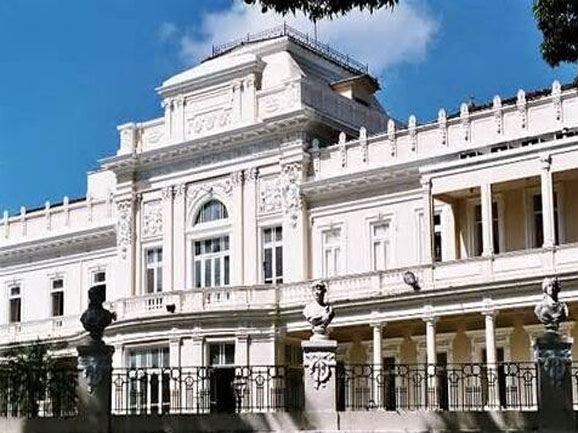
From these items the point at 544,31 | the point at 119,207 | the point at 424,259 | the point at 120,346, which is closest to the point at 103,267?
the point at 119,207

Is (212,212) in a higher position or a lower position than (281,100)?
lower

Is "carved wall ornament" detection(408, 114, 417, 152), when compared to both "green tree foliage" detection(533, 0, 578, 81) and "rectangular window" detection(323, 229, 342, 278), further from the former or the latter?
"green tree foliage" detection(533, 0, 578, 81)

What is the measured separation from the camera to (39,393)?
23.2m

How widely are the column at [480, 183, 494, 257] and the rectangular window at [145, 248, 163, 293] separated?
13530 mm

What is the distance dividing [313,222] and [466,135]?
21.4 feet

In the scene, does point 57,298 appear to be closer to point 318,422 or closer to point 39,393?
point 39,393

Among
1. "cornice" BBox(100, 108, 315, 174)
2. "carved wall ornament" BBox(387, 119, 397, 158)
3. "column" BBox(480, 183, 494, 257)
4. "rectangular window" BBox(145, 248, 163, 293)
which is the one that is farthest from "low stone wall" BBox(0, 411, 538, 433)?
"rectangular window" BBox(145, 248, 163, 293)

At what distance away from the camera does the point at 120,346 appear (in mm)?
42594

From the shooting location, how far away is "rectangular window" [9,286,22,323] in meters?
51.2

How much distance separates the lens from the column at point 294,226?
134 feet

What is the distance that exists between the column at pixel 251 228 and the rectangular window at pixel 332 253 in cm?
243

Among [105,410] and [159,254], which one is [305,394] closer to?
[105,410]

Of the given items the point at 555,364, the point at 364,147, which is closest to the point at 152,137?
the point at 364,147

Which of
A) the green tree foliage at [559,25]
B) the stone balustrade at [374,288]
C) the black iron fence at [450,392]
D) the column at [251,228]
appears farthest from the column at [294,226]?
the green tree foliage at [559,25]
